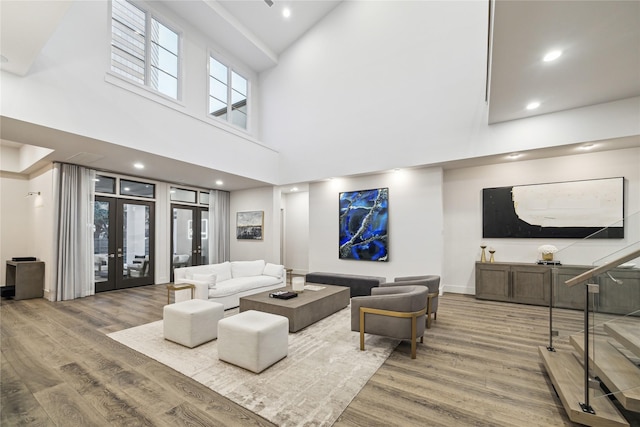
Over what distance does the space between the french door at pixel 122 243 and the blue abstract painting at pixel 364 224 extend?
5.16m

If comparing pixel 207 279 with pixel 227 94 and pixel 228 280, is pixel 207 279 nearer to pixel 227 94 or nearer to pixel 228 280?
pixel 228 280

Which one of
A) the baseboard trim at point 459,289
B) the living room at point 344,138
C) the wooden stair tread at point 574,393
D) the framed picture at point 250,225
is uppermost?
the living room at point 344,138

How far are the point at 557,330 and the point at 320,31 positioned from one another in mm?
8491

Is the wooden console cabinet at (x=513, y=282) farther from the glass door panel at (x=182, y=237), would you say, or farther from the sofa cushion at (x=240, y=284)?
the glass door panel at (x=182, y=237)

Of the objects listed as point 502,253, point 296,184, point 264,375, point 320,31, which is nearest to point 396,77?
point 320,31

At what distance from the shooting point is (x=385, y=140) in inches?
265

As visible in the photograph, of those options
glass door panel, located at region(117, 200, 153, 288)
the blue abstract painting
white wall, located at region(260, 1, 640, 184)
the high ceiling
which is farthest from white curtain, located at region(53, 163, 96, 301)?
the blue abstract painting

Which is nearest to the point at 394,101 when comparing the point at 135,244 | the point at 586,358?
the point at 586,358

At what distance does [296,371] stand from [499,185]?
5.75 meters

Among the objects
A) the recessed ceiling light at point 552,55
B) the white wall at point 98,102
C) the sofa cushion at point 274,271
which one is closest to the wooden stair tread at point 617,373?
the recessed ceiling light at point 552,55

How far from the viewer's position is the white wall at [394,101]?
5.30 m

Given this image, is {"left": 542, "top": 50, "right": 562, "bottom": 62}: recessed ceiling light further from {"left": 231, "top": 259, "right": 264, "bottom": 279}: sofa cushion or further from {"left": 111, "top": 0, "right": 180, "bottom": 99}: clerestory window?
{"left": 111, "top": 0, "right": 180, "bottom": 99}: clerestory window

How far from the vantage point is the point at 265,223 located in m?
8.65

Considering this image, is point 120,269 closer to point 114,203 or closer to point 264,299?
point 114,203
